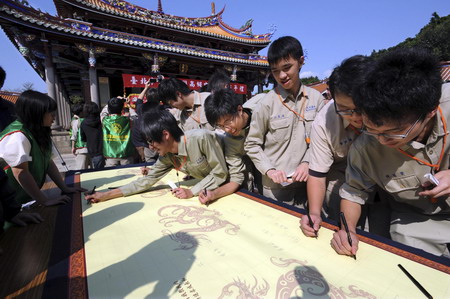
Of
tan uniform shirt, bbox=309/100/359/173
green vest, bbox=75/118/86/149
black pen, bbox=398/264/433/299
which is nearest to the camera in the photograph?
black pen, bbox=398/264/433/299

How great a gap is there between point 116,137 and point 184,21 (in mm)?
8871

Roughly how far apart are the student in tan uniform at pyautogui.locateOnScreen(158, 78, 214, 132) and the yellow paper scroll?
1.34 meters

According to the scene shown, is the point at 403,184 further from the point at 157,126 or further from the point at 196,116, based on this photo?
the point at 196,116

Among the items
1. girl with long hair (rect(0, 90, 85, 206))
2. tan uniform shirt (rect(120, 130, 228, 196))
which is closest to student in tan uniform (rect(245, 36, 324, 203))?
tan uniform shirt (rect(120, 130, 228, 196))

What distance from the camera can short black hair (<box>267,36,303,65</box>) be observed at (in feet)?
4.89

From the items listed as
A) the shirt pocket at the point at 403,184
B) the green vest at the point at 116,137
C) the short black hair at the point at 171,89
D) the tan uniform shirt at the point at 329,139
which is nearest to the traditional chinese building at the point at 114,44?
the green vest at the point at 116,137

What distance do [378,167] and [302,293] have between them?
2.24ft

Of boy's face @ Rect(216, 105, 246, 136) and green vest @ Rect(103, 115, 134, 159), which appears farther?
green vest @ Rect(103, 115, 134, 159)

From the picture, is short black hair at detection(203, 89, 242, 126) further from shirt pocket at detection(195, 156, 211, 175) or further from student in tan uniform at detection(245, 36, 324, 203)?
shirt pocket at detection(195, 156, 211, 175)

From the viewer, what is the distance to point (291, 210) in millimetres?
1294

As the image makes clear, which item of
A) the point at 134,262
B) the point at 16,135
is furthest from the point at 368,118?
the point at 16,135

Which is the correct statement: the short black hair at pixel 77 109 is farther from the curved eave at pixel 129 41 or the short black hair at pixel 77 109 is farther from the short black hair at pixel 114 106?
the curved eave at pixel 129 41

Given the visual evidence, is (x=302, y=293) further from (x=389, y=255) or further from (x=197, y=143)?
(x=197, y=143)

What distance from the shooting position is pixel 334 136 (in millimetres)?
1258
